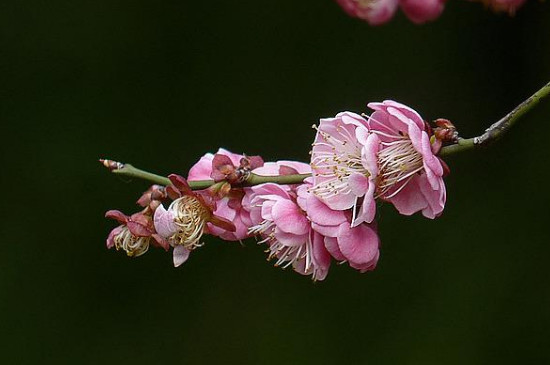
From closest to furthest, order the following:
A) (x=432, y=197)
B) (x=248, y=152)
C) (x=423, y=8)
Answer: (x=423, y=8)
(x=432, y=197)
(x=248, y=152)

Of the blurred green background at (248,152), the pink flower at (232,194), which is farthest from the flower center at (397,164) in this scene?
the blurred green background at (248,152)

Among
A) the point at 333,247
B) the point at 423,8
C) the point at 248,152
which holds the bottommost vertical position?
the point at 248,152

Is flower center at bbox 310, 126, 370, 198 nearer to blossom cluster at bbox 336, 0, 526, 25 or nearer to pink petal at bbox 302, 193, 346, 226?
pink petal at bbox 302, 193, 346, 226

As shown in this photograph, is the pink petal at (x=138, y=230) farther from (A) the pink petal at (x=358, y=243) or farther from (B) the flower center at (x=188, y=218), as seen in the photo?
(A) the pink petal at (x=358, y=243)

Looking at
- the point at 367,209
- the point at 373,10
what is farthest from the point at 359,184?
the point at 373,10

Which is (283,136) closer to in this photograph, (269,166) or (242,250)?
(242,250)

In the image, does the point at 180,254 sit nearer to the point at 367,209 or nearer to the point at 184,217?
the point at 184,217

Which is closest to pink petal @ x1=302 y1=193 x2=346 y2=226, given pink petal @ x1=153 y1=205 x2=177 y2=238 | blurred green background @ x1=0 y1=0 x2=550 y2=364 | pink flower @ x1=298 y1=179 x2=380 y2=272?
pink flower @ x1=298 y1=179 x2=380 y2=272
